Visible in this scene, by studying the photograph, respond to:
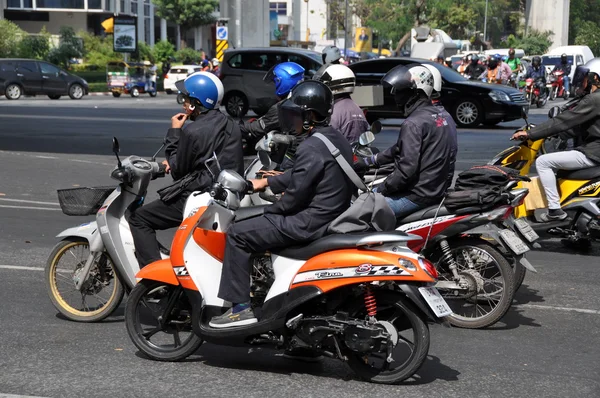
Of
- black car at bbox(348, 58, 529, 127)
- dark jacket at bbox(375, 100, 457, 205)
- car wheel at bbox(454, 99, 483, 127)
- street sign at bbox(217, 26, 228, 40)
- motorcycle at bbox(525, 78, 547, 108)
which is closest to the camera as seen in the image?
dark jacket at bbox(375, 100, 457, 205)

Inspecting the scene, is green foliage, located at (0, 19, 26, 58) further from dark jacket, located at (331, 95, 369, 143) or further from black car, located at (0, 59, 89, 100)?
dark jacket, located at (331, 95, 369, 143)

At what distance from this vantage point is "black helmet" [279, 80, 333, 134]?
564cm

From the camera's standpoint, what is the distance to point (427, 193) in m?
6.97

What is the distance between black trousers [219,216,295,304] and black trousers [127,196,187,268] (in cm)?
96

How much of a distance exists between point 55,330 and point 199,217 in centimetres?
157

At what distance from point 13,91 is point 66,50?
79.0 feet

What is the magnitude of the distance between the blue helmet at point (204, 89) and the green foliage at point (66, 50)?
56618mm

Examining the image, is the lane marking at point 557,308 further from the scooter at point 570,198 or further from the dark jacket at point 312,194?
the dark jacket at point 312,194

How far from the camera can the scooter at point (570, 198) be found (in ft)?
30.7

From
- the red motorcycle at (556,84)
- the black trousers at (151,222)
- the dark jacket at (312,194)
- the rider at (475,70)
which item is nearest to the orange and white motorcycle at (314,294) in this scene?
the dark jacket at (312,194)

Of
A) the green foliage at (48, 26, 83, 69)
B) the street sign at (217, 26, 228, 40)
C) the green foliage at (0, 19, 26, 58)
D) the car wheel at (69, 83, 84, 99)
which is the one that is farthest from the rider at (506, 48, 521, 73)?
the green foliage at (48, 26, 83, 69)

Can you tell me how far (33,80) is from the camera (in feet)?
129

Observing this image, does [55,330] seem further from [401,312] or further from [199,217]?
[401,312]

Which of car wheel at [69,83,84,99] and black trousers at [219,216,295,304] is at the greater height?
black trousers at [219,216,295,304]
